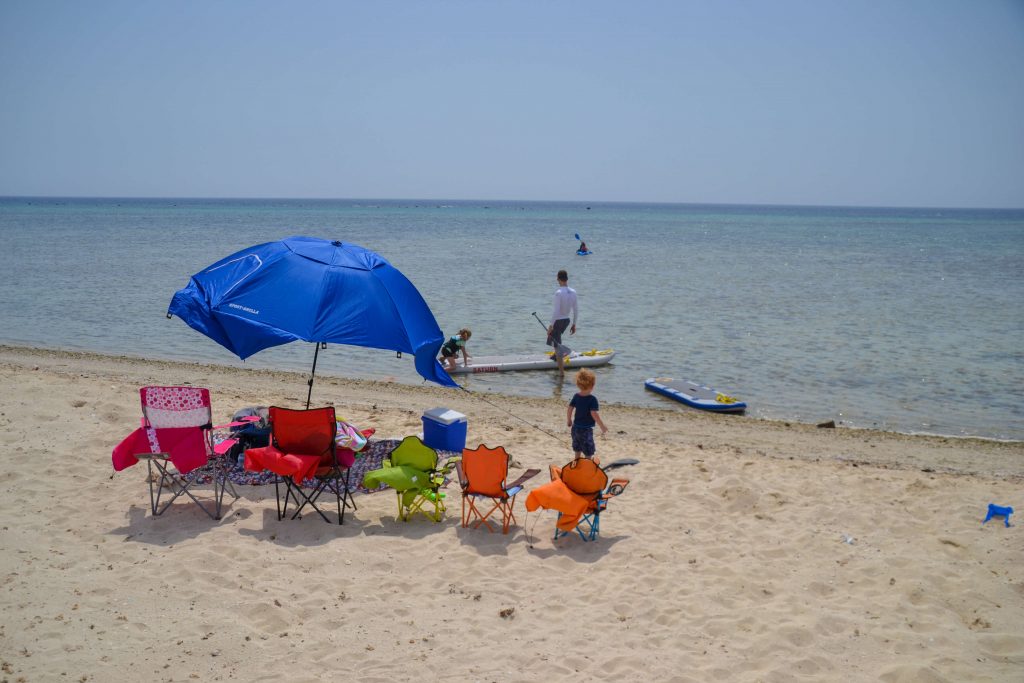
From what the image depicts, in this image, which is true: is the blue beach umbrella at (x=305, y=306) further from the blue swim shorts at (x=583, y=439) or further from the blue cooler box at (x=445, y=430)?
the blue swim shorts at (x=583, y=439)

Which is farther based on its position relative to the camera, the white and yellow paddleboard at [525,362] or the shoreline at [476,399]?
the white and yellow paddleboard at [525,362]

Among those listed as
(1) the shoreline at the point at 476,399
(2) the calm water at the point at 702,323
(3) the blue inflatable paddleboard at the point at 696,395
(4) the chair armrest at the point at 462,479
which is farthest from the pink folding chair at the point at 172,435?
(3) the blue inflatable paddleboard at the point at 696,395

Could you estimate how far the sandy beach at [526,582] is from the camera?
457 centimetres

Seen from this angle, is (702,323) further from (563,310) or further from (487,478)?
(487,478)

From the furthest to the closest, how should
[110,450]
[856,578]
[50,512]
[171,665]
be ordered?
[110,450] → [50,512] → [856,578] → [171,665]

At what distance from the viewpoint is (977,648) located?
16.0 ft

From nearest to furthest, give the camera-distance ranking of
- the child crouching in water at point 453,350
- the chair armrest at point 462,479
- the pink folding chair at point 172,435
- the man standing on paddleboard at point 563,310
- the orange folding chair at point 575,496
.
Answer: the orange folding chair at point 575,496
the pink folding chair at point 172,435
the chair armrest at point 462,479
the man standing on paddleboard at point 563,310
the child crouching in water at point 453,350

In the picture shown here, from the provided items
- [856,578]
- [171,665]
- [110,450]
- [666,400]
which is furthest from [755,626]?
[666,400]

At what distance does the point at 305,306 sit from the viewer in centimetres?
678

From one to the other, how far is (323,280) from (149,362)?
9808mm

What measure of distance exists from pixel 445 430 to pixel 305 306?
2156 mm

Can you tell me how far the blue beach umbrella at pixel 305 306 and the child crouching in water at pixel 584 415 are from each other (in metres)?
1.32

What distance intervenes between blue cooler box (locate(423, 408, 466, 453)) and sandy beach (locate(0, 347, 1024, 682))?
0.71 meters

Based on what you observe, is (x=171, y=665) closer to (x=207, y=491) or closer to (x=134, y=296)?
(x=207, y=491)
